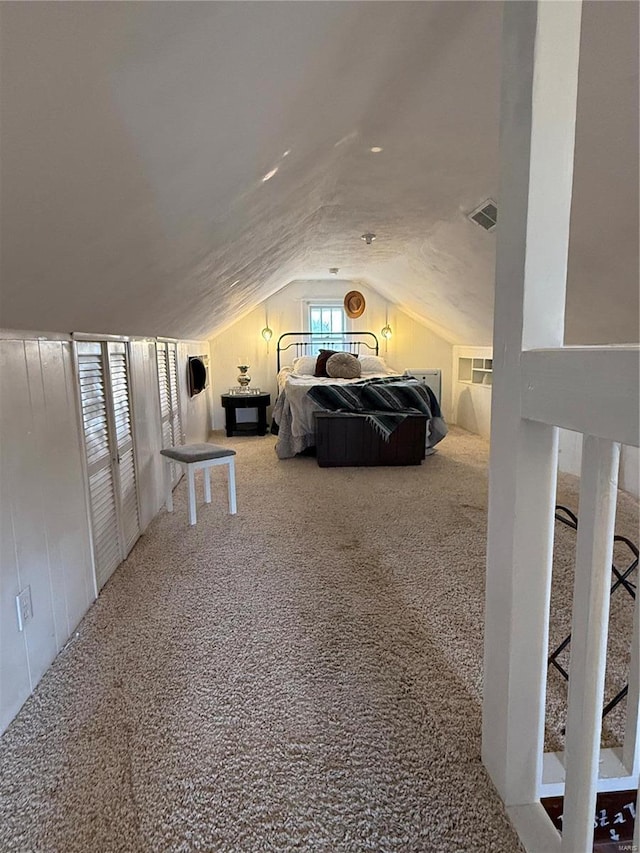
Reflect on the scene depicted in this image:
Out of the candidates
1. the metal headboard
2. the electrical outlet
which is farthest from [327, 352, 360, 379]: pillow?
the electrical outlet

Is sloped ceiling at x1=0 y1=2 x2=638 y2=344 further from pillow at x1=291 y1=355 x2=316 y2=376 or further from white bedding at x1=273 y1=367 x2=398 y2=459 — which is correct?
pillow at x1=291 y1=355 x2=316 y2=376

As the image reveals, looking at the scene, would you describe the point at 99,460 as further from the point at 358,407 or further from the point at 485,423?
the point at 485,423

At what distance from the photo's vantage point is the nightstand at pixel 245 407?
5.93m

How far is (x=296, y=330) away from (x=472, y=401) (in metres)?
2.61

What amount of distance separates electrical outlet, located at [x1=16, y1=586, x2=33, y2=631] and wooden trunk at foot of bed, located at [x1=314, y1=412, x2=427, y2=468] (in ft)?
10.2

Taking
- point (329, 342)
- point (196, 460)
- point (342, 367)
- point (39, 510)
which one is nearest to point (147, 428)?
point (196, 460)

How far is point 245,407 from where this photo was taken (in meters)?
6.07

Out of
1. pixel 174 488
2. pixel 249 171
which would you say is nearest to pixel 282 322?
pixel 174 488

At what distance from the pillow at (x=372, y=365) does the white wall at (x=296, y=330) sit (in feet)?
2.32

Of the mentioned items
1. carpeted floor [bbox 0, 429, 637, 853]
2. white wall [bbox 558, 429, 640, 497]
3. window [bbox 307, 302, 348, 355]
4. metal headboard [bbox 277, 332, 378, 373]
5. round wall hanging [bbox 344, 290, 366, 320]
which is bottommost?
carpeted floor [bbox 0, 429, 637, 853]

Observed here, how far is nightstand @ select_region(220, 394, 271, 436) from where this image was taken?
5.93m

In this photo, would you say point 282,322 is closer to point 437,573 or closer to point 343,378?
point 343,378

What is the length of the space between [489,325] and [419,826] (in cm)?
436

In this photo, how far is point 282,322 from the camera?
672cm
